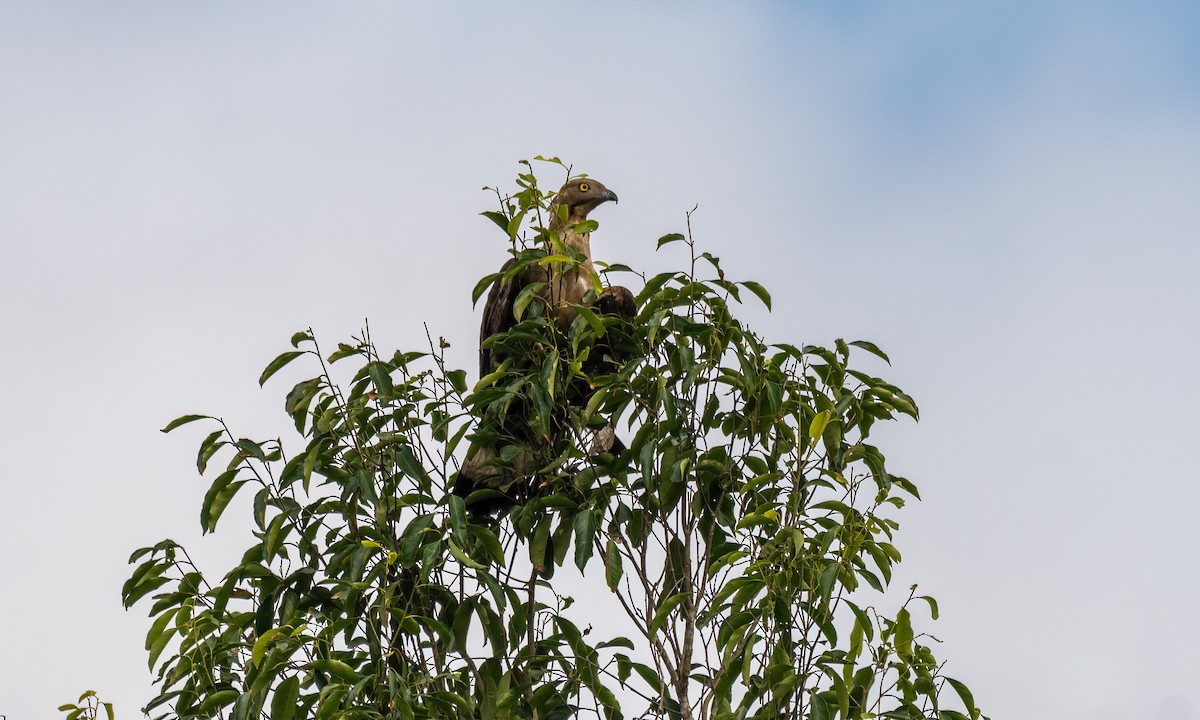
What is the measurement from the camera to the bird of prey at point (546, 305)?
4305 mm

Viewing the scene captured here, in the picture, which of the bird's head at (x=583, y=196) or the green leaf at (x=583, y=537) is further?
the bird's head at (x=583, y=196)

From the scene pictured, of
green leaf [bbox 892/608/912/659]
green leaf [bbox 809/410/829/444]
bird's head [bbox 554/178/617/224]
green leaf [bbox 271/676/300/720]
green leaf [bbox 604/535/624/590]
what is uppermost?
bird's head [bbox 554/178/617/224]

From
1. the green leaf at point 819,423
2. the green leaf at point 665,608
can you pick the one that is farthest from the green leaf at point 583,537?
the green leaf at point 819,423

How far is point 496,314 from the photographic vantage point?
4852mm

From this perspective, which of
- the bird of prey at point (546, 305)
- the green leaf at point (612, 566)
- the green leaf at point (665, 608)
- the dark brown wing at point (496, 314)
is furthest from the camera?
the dark brown wing at point (496, 314)

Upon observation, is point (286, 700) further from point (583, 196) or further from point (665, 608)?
point (583, 196)

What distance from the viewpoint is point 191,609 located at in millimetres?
3977

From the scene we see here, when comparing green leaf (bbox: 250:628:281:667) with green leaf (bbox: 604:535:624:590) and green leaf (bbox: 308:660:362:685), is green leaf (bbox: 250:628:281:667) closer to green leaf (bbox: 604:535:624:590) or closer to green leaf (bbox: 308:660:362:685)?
green leaf (bbox: 308:660:362:685)

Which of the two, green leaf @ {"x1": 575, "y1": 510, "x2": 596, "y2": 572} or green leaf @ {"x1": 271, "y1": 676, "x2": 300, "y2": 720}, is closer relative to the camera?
green leaf @ {"x1": 271, "y1": 676, "x2": 300, "y2": 720}

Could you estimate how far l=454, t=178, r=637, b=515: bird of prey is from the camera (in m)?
4.30

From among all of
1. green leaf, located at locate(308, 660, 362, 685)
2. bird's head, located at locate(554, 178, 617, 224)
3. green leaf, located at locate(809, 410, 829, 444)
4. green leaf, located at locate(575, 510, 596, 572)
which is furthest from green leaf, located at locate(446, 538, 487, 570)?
bird's head, located at locate(554, 178, 617, 224)

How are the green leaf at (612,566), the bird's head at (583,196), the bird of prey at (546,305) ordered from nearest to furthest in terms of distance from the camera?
the green leaf at (612,566) < the bird of prey at (546,305) < the bird's head at (583,196)

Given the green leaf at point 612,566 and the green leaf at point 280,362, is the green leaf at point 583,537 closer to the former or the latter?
the green leaf at point 612,566

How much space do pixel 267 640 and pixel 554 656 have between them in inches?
32.9
